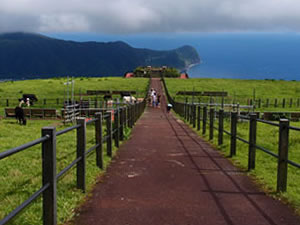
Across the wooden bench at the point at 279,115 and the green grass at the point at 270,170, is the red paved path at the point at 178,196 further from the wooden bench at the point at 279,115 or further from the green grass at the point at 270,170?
the wooden bench at the point at 279,115

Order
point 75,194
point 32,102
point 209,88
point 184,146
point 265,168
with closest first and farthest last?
point 75,194
point 265,168
point 184,146
point 32,102
point 209,88

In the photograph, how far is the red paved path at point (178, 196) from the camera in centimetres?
488

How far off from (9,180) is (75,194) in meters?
2.08

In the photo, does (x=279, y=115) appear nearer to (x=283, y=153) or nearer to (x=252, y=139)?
(x=252, y=139)

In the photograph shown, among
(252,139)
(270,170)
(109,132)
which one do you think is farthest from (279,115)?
(109,132)

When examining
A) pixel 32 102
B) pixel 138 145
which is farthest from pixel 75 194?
pixel 32 102

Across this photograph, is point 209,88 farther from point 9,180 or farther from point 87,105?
point 9,180

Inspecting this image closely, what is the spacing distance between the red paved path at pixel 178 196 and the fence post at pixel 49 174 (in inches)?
17.6

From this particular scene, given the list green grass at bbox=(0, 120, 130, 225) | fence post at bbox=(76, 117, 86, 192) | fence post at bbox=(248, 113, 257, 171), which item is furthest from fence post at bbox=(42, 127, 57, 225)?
fence post at bbox=(248, 113, 257, 171)

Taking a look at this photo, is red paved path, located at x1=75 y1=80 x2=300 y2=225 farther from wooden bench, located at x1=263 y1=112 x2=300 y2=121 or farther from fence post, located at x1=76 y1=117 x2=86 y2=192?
wooden bench, located at x1=263 y1=112 x2=300 y2=121

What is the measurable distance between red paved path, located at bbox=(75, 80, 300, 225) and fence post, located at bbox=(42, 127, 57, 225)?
17.6 inches

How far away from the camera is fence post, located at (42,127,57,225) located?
167 inches

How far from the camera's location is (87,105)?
31641 millimetres

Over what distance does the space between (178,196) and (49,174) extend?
91.6 inches
